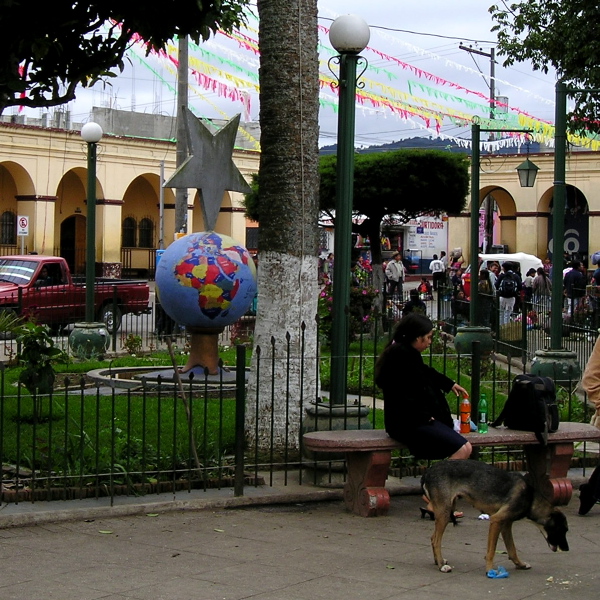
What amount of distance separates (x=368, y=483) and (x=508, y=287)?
1727 centimetres

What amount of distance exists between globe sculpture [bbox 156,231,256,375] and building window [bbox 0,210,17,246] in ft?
94.8

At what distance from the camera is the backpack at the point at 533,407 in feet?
25.4

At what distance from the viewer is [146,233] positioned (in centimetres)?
4559

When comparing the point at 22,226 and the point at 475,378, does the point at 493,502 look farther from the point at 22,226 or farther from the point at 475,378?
the point at 22,226

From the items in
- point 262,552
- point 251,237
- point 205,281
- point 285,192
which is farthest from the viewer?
point 251,237

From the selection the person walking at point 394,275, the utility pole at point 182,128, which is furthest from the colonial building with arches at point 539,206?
the utility pole at point 182,128

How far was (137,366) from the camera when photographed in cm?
1512

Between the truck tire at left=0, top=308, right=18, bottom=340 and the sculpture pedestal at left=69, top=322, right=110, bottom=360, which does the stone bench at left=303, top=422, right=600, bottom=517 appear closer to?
the truck tire at left=0, top=308, right=18, bottom=340

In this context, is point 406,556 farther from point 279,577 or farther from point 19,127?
point 19,127

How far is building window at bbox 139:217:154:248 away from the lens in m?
45.4

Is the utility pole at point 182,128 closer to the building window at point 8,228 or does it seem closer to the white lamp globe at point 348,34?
the white lamp globe at point 348,34

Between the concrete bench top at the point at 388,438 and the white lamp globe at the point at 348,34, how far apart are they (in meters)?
3.01

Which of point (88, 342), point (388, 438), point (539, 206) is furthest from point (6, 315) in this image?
point (539, 206)

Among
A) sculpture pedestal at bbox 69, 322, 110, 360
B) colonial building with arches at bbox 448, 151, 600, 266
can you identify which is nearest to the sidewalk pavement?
sculpture pedestal at bbox 69, 322, 110, 360
